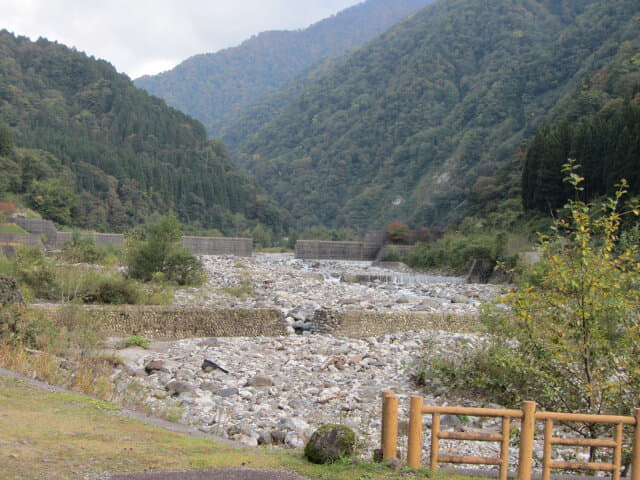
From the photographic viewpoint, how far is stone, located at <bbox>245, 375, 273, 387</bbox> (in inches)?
395

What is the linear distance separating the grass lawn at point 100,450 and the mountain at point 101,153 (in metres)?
48.3

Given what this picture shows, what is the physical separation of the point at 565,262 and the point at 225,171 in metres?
→ 88.3

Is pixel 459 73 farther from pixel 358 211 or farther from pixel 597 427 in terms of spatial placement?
pixel 597 427

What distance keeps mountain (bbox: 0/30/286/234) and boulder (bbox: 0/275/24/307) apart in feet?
140

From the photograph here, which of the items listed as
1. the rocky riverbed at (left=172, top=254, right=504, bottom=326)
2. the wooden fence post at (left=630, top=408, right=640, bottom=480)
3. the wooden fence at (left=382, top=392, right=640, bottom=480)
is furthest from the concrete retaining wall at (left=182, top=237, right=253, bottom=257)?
the wooden fence post at (left=630, top=408, right=640, bottom=480)

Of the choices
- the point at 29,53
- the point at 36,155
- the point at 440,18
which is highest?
the point at 440,18

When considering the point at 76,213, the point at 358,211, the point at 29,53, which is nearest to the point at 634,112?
the point at 76,213

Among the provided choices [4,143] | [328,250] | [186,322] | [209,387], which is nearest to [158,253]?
[186,322]

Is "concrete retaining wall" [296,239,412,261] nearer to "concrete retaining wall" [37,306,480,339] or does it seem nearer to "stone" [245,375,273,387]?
"concrete retaining wall" [37,306,480,339]

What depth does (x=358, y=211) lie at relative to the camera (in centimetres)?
9619

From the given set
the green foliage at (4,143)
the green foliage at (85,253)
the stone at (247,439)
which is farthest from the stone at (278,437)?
the green foliage at (4,143)

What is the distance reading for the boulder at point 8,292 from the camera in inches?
391

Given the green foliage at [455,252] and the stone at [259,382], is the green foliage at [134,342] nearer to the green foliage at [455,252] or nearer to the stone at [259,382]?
the stone at [259,382]

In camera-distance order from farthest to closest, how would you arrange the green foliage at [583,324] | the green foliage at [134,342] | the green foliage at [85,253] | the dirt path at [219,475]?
the green foliage at [85,253] < the green foliage at [134,342] < the green foliage at [583,324] < the dirt path at [219,475]
